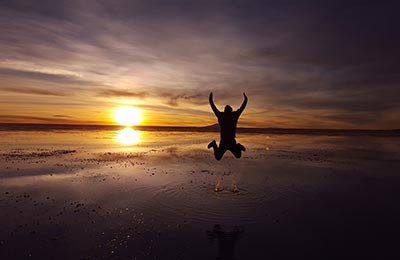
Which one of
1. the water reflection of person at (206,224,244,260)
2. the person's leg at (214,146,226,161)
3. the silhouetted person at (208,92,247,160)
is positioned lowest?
the water reflection of person at (206,224,244,260)

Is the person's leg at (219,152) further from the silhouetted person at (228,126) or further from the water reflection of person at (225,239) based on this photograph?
the water reflection of person at (225,239)

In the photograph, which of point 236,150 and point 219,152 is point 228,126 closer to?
point 236,150

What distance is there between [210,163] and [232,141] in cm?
1181

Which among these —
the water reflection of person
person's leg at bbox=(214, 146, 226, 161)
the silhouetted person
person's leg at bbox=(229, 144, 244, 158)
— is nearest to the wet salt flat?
the water reflection of person

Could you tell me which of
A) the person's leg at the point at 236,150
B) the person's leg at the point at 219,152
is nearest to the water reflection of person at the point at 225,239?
the person's leg at the point at 219,152

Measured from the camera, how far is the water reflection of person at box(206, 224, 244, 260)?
8.14 m

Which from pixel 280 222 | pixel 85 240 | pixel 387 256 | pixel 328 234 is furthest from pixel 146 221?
pixel 387 256

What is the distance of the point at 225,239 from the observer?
9.04 meters

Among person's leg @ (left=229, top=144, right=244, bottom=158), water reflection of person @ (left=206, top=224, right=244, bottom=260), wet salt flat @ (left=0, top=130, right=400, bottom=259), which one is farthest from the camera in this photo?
person's leg @ (left=229, top=144, right=244, bottom=158)

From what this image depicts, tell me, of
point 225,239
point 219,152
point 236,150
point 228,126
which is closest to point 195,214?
point 225,239

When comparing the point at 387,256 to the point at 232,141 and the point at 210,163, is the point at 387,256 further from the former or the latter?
the point at 210,163

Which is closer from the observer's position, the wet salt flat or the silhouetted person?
the wet salt flat

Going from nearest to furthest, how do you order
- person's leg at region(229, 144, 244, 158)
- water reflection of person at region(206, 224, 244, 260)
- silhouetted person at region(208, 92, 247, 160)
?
1. water reflection of person at region(206, 224, 244, 260)
2. silhouetted person at region(208, 92, 247, 160)
3. person's leg at region(229, 144, 244, 158)

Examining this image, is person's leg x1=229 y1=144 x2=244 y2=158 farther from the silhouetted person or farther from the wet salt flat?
the wet salt flat
